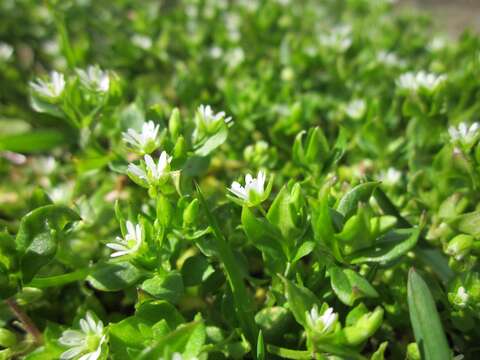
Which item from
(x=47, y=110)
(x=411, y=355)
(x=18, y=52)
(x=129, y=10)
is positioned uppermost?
(x=129, y=10)

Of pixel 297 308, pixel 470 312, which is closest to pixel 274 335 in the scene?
pixel 297 308

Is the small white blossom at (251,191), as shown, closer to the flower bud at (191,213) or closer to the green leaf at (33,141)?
the flower bud at (191,213)

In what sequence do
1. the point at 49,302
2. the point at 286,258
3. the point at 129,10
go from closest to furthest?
the point at 286,258 → the point at 49,302 → the point at 129,10

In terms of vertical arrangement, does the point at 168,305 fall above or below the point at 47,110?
below

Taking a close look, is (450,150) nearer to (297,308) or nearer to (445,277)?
(445,277)

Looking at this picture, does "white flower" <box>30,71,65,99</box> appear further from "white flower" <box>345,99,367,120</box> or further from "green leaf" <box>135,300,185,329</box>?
"white flower" <box>345,99,367,120</box>

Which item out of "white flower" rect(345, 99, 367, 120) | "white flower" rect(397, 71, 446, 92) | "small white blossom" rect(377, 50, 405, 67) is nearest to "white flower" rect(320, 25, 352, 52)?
"small white blossom" rect(377, 50, 405, 67)

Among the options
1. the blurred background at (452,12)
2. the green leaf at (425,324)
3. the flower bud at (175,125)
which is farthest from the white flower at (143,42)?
the blurred background at (452,12)
